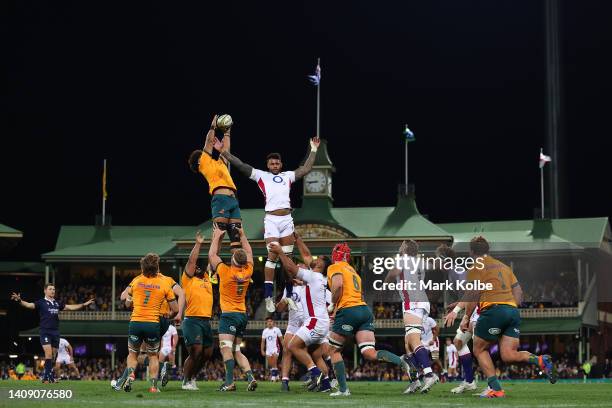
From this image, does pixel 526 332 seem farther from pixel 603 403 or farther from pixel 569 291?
pixel 603 403

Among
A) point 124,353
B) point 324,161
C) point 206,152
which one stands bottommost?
point 124,353

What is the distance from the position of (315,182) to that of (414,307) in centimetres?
4652

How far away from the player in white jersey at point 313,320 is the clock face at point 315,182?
46.0 meters

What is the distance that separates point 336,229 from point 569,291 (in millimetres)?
13869

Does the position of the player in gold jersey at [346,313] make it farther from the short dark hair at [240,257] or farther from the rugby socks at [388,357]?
the short dark hair at [240,257]

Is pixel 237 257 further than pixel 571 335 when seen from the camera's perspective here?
No

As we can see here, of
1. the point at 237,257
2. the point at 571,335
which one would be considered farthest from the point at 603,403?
the point at 571,335

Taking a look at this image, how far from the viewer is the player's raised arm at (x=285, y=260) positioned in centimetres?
1870

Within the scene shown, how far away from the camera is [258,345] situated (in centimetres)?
6384

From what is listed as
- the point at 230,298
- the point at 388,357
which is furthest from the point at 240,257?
the point at 388,357

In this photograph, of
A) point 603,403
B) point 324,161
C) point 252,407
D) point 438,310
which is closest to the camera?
point 252,407

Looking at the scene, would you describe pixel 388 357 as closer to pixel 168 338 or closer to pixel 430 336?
pixel 430 336

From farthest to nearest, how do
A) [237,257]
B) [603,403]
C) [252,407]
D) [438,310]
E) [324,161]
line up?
[324,161] → [438,310] → [237,257] → [603,403] → [252,407]

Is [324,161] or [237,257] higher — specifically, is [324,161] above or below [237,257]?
Result: above
